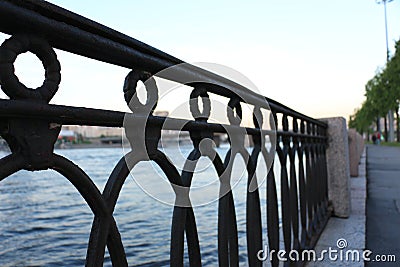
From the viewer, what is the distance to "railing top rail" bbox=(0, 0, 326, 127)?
0.59 meters

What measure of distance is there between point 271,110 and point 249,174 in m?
0.39

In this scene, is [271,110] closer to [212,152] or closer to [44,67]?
[212,152]

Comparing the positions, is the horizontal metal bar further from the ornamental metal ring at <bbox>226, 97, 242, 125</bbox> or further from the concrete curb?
the concrete curb

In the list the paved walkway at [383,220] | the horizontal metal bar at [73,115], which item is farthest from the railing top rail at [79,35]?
the paved walkway at [383,220]

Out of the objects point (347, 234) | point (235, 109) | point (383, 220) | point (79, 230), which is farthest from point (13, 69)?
point (79, 230)

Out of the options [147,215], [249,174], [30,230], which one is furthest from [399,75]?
[249,174]

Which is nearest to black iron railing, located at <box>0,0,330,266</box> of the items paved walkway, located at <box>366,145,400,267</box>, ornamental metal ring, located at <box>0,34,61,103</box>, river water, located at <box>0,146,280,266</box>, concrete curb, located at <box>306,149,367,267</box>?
ornamental metal ring, located at <box>0,34,61,103</box>

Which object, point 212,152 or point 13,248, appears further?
point 13,248

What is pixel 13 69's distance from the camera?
0.59m

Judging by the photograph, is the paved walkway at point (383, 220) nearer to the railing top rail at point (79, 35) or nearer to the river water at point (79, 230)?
the river water at point (79, 230)

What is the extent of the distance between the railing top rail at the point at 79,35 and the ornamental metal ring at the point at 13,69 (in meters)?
0.02

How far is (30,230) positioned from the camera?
536cm

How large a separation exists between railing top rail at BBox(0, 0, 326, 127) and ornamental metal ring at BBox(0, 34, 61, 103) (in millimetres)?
19

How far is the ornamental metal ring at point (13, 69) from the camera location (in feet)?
1.90
